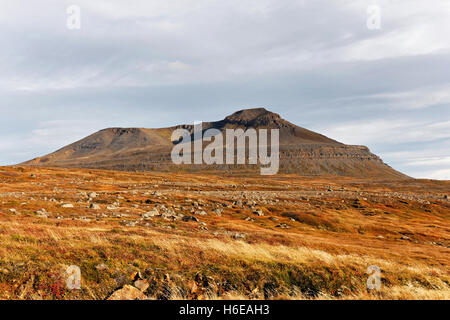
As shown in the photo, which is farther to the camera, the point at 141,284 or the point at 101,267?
the point at 101,267

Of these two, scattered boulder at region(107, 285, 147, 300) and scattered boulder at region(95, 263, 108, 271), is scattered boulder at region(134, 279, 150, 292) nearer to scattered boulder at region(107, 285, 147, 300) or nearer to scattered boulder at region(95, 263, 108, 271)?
scattered boulder at region(107, 285, 147, 300)

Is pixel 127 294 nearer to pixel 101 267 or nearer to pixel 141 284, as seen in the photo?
pixel 141 284

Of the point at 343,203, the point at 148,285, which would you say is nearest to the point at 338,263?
the point at 148,285

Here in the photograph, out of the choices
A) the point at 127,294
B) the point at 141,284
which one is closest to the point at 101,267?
the point at 141,284

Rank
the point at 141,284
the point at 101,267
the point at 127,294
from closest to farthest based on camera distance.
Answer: the point at 127,294 < the point at 141,284 < the point at 101,267

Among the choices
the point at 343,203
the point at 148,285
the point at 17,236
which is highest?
the point at 17,236

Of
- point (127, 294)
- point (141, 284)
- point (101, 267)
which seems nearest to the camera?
point (127, 294)

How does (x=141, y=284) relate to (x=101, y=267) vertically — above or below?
below

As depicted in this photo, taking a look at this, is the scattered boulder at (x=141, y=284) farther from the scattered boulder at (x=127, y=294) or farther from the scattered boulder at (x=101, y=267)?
the scattered boulder at (x=101, y=267)

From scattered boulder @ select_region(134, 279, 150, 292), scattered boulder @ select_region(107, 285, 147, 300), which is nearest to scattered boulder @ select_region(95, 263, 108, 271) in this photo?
scattered boulder @ select_region(134, 279, 150, 292)
